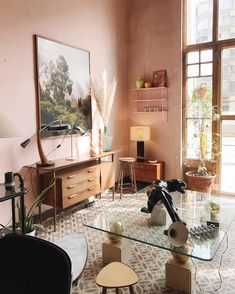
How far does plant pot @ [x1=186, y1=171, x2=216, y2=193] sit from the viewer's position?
4.73 metres

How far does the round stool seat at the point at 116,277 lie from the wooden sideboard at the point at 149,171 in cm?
334

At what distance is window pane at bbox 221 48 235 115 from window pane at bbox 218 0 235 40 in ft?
0.87

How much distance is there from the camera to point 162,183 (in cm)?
265

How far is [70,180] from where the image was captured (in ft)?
12.1

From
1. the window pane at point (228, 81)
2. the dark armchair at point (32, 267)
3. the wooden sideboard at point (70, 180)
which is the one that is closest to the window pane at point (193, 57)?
the window pane at point (228, 81)

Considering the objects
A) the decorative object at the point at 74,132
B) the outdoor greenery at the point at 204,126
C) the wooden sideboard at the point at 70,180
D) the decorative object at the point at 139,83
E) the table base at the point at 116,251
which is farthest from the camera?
the decorative object at the point at 139,83

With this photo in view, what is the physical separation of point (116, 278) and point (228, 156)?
385 centimetres

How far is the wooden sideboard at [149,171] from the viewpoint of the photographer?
515cm

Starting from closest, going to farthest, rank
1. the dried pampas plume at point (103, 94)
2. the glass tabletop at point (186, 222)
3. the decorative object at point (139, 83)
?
the glass tabletop at point (186, 222) < the dried pampas plume at point (103, 94) < the decorative object at point (139, 83)

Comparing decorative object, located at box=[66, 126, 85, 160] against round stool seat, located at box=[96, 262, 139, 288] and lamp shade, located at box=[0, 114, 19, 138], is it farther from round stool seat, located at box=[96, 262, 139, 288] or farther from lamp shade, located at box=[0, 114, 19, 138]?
round stool seat, located at box=[96, 262, 139, 288]

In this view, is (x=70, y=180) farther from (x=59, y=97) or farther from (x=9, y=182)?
(x=59, y=97)

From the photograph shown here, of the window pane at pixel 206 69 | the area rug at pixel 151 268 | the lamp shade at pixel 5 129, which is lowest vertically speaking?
the area rug at pixel 151 268

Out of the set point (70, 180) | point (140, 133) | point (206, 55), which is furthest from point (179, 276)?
point (206, 55)

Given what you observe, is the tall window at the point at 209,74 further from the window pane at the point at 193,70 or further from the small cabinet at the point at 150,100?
the small cabinet at the point at 150,100
